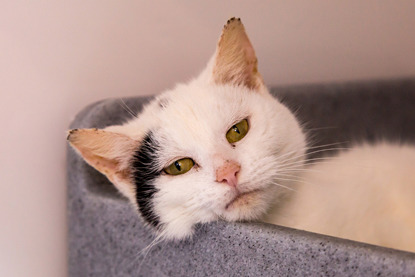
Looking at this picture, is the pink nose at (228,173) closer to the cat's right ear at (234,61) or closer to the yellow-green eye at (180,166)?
the yellow-green eye at (180,166)

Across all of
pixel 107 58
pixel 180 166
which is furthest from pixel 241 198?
pixel 107 58

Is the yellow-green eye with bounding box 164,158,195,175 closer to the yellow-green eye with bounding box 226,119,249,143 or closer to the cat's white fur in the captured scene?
the yellow-green eye with bounding box 226,119,249,143

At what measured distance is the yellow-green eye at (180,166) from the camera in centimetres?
74

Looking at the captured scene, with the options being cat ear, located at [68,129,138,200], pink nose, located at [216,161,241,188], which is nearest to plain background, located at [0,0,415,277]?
cat ear, located at [68,129,138,200]

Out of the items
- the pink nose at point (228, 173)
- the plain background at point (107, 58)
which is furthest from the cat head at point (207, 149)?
the plain background at point (107, 58)

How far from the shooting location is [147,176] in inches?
30.6

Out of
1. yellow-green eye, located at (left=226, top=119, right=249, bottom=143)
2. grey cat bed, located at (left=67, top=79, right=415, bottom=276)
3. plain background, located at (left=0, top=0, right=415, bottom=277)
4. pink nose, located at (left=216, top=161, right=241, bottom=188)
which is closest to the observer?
grey cat bed, located at (left=67, top=79, right=415, bottom=276)

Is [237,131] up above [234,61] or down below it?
below

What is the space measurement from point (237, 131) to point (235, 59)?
0.59 feet

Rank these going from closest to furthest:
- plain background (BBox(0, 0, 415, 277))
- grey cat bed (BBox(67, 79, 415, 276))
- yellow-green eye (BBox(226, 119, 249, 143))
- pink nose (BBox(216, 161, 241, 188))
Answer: grey cat bed (BBox(67, 79, 415, 276)), pink nose (BBox(216, 161, 241, 188)), yellow-green eye (BBox(226, 119, 249, 143)), plain background (BBox(0, 0, 415, 277))

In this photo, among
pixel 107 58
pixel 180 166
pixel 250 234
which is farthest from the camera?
pixel 107 58

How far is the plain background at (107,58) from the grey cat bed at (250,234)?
77 millimetres

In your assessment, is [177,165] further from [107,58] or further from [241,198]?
[107,58]

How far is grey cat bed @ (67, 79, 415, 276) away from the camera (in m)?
0.50
